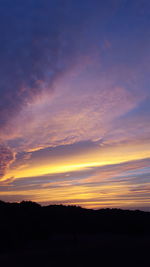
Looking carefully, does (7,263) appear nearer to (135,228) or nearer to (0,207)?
(0,207)

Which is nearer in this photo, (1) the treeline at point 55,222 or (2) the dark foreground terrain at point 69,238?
(2) the dark foreground terrain at point 69,238

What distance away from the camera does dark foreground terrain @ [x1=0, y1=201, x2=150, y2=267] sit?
19.1 metres

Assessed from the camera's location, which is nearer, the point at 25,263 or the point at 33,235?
the point at 25,263

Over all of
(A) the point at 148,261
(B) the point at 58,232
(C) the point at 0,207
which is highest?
(C) the point at 0,207

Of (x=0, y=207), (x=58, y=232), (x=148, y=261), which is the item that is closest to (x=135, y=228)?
(x=58, y=232)

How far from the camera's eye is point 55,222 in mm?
29703

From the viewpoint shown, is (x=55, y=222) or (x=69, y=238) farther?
(x=55, y=222)

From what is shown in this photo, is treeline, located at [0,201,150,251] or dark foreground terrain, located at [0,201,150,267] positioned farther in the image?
treeline, located at [0,201,150,251]

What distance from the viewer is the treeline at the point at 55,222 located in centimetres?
2348

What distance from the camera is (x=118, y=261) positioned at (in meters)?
19.1

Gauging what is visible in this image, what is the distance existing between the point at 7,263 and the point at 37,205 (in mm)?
14532

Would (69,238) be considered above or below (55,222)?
below

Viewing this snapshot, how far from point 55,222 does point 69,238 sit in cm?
424

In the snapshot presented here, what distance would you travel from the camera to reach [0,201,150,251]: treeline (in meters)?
23.5
